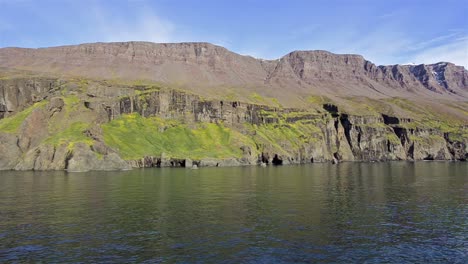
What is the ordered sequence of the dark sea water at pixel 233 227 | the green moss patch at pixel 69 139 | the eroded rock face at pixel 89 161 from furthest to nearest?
the green moss patch at pixel 69 139, the eroded rock face at pixel 89 161, the dark sea water at pixel 233 227

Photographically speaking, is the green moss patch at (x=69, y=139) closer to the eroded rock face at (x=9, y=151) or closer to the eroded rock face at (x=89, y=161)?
the eroded rock face at (x=89, y=161)

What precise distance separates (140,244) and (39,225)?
18155 mm

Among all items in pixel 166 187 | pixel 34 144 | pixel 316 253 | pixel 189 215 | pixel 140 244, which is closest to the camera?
pixel 316 253

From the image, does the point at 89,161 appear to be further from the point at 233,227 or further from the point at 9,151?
the point at 233,227

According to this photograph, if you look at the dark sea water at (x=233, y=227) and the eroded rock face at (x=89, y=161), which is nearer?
the dark sea water at (x=233, y=227)

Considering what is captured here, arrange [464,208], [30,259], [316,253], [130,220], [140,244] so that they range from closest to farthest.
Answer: [30,259]
[316,253]
[140,244]
[130,220]
[464,208]

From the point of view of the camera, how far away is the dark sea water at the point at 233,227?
134ft

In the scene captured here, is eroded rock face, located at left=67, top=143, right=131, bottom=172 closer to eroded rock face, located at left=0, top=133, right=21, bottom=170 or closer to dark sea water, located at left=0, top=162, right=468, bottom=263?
eroded rock face, located at left=0, top=133, right=21, bottom=170

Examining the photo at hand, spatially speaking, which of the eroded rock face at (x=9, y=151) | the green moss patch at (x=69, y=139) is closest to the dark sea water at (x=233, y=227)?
the green moss patch at (x=69, y=139)

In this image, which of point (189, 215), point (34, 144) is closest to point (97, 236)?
point (189, 215)

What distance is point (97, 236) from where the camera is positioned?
1905 inches

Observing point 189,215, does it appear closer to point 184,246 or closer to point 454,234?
point 184,246

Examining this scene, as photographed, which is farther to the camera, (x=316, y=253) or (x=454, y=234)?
(x=454, y=234)

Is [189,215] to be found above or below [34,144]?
below
